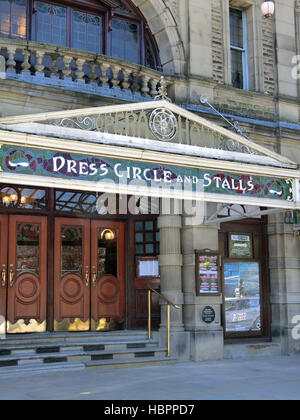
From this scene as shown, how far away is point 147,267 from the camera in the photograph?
1259 centimetres

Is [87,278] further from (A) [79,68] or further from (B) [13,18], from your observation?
(B) [13,18]

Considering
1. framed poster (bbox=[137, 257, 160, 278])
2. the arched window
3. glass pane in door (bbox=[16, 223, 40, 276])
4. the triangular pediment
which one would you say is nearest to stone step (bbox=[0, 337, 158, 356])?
framed poster (bbox=[137, 257, 160, 278])

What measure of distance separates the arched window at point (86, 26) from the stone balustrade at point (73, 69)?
0.76 meters

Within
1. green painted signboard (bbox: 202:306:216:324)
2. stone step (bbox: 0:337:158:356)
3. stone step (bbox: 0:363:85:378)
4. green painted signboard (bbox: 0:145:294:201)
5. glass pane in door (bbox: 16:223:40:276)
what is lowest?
stone step (bbox: 0:363:85:378)

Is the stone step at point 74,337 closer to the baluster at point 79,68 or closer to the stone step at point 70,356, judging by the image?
the stone step at point 70,356

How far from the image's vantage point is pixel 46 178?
8.37m

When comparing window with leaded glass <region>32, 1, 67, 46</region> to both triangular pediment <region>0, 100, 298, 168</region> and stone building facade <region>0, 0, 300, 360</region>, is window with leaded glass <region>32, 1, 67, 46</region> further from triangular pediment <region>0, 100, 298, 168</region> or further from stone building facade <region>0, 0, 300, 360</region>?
triangular pediment <region>0, 100, 298, 168</region>

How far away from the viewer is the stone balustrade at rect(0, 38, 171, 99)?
11156mm

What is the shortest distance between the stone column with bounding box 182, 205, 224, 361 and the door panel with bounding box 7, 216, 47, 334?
2872 millimetres

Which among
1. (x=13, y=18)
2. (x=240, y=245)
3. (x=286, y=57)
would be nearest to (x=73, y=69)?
(x=13, y=18)

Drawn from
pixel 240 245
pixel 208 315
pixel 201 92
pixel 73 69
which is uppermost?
pixel 73 69

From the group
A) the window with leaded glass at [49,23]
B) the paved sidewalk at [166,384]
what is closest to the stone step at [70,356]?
the paved sidewalk at [166,384]

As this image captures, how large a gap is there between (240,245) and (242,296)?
115 cm

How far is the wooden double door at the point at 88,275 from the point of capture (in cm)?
1201
